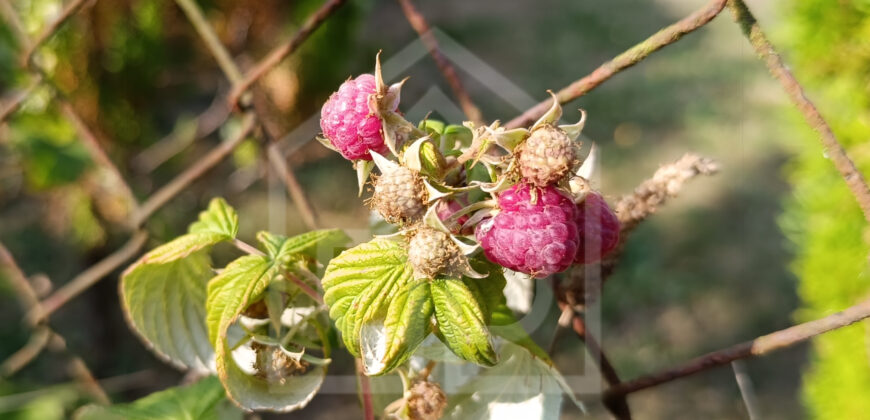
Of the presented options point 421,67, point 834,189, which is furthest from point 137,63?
point 834,189

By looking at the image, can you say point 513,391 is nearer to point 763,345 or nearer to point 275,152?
point 763,345

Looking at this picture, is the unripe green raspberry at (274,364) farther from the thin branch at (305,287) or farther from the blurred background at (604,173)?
the blurred background at (604,173)

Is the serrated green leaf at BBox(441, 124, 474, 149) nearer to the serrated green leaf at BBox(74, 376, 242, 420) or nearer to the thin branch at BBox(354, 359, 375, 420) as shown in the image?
the thin branch at BBox(354, 359, 375, 420)

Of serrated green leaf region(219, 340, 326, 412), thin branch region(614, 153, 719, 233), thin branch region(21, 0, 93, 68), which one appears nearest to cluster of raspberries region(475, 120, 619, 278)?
thin branch region(614, 153, 719, 233)

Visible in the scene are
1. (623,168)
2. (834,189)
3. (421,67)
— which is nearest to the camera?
(834,189)

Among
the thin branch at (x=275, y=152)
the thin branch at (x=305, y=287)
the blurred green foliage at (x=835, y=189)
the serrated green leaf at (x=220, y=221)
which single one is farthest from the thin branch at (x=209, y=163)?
the blurred green foliage at (x=835, y=189)

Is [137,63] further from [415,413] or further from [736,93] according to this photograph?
[736,93]

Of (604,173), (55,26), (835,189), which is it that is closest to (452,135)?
(55,26)
